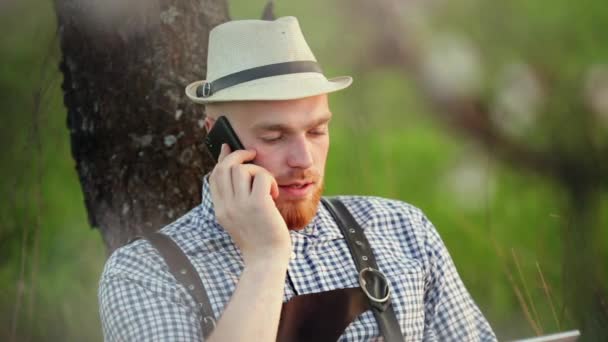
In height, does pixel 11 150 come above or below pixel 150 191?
above

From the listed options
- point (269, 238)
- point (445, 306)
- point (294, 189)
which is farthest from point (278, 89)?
point (445, 306)

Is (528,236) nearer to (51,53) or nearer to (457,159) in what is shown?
(457,159)

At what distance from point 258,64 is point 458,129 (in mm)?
1251

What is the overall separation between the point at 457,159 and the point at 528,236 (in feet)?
1.55

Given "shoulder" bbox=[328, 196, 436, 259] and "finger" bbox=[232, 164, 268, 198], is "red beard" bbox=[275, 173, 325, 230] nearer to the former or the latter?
"finger" bbox=[232, 164, 268, 198]

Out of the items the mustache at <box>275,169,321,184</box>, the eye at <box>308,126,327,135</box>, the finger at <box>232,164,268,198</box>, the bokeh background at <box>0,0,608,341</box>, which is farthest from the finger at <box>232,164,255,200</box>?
the bokeh background at <box>0,0,608,341</box>

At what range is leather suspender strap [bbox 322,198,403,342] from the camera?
2.30m

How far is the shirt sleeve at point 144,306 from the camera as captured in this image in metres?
2.07

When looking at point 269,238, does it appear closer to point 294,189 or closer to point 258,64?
point 294,189

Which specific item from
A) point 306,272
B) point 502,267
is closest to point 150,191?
point 306,272

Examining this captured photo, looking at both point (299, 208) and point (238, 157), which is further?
point (299, 208)

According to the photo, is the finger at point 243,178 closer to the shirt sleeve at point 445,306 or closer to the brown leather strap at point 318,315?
the brown leather strap at point 318,315

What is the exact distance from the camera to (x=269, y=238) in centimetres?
212

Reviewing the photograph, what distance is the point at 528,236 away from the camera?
3.45 m
